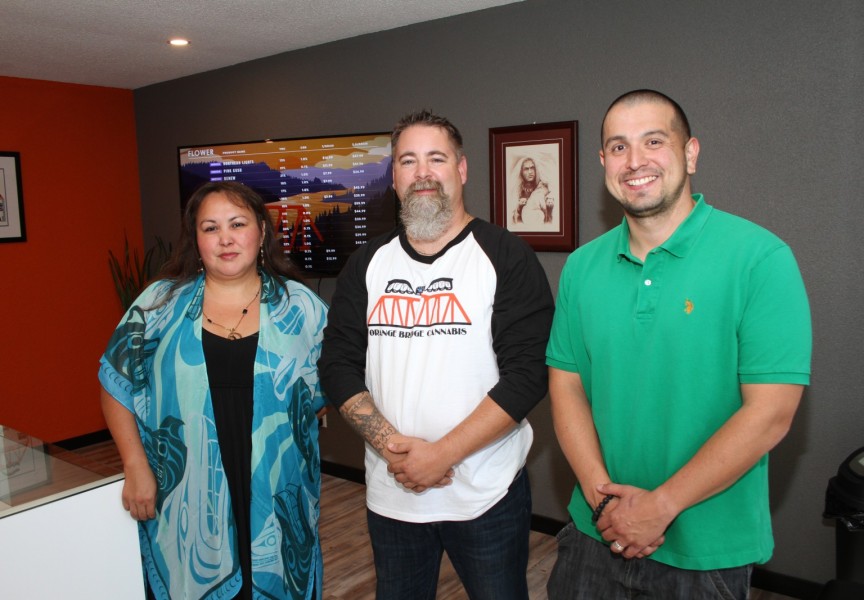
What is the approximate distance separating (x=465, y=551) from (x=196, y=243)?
119 centimetres

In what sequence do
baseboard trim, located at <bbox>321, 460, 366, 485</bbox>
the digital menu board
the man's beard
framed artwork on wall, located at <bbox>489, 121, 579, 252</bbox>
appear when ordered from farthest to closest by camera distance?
baseboard trim, located at <bbox>321, 460, 366, 485</bbox> → the digital menu board → framed artwork on wall, located at <bbox>489, 121, 579, 252</bbox> → the man's beard

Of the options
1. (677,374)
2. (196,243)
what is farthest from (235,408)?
(677,374)

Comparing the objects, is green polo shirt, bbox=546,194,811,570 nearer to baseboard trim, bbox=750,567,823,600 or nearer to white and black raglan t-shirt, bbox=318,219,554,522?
white and black raglan t-shirt, bbox=318,219,554,522

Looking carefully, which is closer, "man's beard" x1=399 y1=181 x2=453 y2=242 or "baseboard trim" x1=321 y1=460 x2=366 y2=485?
"man's beard" x1=399 y1=181 x2=453 y2=242

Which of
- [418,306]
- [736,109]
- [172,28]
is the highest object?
[172,28]

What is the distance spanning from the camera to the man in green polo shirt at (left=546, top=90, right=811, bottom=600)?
1.39 m

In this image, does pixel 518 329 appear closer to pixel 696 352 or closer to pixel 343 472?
pixel 696 352

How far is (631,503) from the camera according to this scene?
58.6 inches

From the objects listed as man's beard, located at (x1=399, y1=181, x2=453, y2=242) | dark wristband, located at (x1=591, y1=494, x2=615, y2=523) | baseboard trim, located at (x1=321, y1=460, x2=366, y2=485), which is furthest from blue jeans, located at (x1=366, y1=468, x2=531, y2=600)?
baseboard trim, located at (x1=321, y1=460, x2=366, y2=485)

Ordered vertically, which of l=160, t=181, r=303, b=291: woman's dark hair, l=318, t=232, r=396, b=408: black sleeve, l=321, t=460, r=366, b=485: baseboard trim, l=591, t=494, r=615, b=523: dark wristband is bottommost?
Result: l=321, t=460, r=366, b=485: baseboard trim

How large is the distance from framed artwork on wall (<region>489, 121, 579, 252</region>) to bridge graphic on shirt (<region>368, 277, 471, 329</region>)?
1677mm

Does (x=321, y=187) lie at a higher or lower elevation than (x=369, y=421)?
higher

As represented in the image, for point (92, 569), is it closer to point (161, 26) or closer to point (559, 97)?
point (559, 97)

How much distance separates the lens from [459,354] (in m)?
1.78
